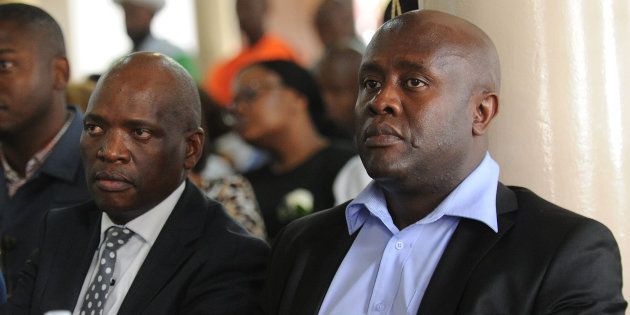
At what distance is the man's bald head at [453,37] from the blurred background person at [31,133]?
173 cm

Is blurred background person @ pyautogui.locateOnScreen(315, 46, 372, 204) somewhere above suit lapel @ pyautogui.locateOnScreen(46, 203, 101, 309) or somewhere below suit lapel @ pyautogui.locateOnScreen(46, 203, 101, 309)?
below

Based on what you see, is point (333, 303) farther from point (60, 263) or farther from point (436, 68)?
point (60, 263)

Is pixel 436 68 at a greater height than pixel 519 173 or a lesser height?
greater

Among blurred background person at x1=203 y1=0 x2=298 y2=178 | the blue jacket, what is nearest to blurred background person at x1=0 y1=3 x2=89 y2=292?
the blue jacket

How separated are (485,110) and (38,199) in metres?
2.01

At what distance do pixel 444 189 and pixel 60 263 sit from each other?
1339 mm

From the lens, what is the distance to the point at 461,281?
2.88 metres

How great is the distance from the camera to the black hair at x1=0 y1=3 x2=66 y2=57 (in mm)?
4523

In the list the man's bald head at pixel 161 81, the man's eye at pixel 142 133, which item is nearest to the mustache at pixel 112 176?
the man's eye at pixel 142 133

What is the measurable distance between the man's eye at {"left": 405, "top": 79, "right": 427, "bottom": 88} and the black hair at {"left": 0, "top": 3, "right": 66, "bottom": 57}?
1.95 m

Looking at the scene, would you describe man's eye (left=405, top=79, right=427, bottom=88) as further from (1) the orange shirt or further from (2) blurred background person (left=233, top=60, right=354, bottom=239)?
(1) the orange shirt

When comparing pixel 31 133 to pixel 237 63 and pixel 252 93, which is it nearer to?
pixel 252 93

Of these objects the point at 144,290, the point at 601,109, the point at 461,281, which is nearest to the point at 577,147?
the point at 601,109

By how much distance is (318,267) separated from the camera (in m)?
3.25
